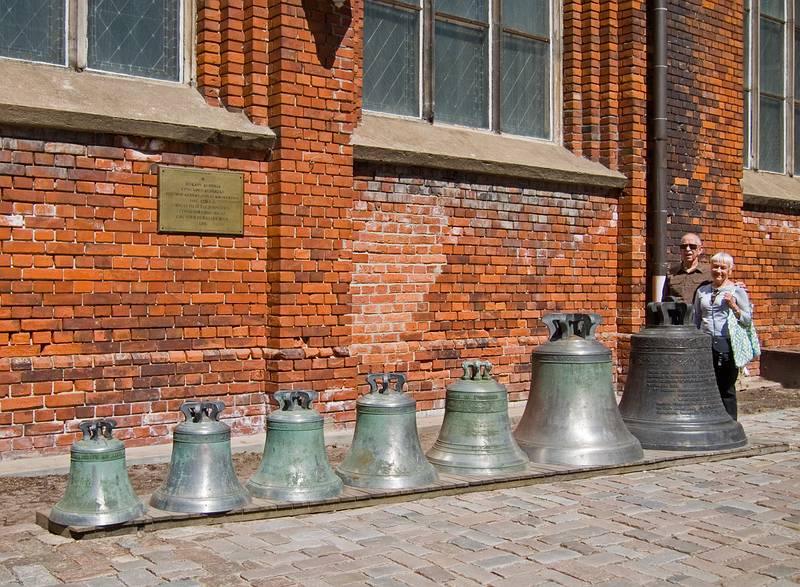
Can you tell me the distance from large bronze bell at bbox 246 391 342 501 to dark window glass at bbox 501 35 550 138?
5.61 m

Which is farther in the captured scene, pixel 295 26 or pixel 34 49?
pixel 295 26

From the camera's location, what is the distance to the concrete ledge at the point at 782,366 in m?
12.9

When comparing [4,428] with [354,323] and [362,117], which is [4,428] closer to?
[354,323]

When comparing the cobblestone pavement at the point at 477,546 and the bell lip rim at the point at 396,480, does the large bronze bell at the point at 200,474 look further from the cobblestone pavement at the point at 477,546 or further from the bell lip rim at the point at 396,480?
the bell lip rim at the point at 396,480

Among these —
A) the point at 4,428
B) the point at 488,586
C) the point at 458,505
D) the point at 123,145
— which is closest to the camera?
the point at 488,586

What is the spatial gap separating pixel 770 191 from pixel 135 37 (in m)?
8.56

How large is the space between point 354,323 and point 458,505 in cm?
331

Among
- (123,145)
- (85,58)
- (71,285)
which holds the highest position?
(85,58)

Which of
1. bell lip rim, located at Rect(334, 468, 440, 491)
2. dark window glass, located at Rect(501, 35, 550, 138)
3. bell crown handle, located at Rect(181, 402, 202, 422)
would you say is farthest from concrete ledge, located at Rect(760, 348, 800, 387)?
bell crown handle, located at Rect(181, 402, 202, 422)

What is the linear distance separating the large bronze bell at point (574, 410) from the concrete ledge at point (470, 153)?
247 cm

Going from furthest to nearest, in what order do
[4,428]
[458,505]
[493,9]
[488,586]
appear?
[493,9]
[4,428]
[458,505]
[488,586]

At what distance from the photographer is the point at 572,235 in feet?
36.8

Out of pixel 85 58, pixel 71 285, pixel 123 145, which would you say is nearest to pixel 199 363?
pixel 71 285

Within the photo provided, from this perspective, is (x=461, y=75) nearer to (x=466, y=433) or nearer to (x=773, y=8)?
(x=466, y=433)
